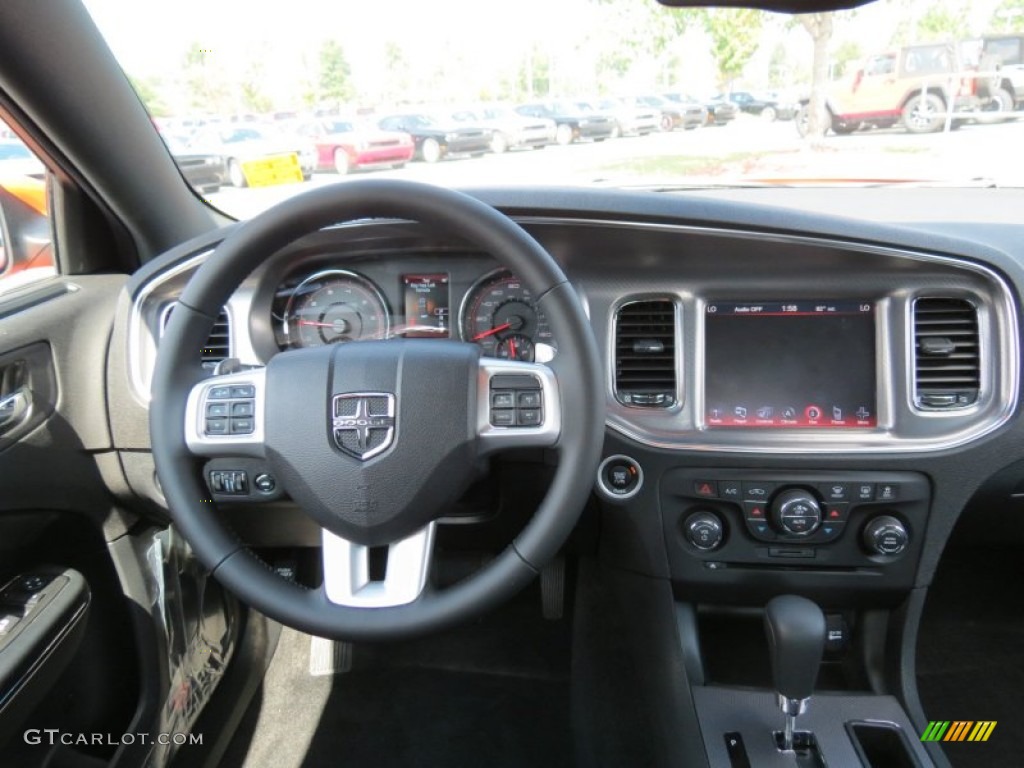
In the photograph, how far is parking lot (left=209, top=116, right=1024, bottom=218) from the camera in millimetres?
2293

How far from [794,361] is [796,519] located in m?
0.36

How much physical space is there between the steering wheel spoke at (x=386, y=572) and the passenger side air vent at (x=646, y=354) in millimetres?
669

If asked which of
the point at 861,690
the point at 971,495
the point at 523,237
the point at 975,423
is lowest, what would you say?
the point at 861,690

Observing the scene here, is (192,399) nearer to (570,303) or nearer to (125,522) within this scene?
(570,303)

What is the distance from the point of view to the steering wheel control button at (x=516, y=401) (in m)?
1.38

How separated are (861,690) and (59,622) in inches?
74.4

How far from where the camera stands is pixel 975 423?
5.90ft

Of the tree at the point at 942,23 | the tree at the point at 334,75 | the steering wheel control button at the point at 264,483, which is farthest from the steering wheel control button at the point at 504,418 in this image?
the tree at the point at 942,23

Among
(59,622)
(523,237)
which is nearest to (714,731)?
(523,237)

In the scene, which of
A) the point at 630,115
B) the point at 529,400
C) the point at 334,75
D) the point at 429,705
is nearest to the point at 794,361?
the point at 529,400

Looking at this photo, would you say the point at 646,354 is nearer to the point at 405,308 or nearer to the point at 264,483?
the point at 405,308

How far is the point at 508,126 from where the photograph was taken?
8.45 ft

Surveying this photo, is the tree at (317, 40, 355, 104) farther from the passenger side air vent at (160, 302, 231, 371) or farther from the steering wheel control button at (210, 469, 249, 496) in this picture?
the steering wheel control button at (210, 469, 249, 496)

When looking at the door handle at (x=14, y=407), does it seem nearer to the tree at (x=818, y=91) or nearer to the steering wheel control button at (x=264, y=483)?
the steering wheel control button at (x=264, y=483)
